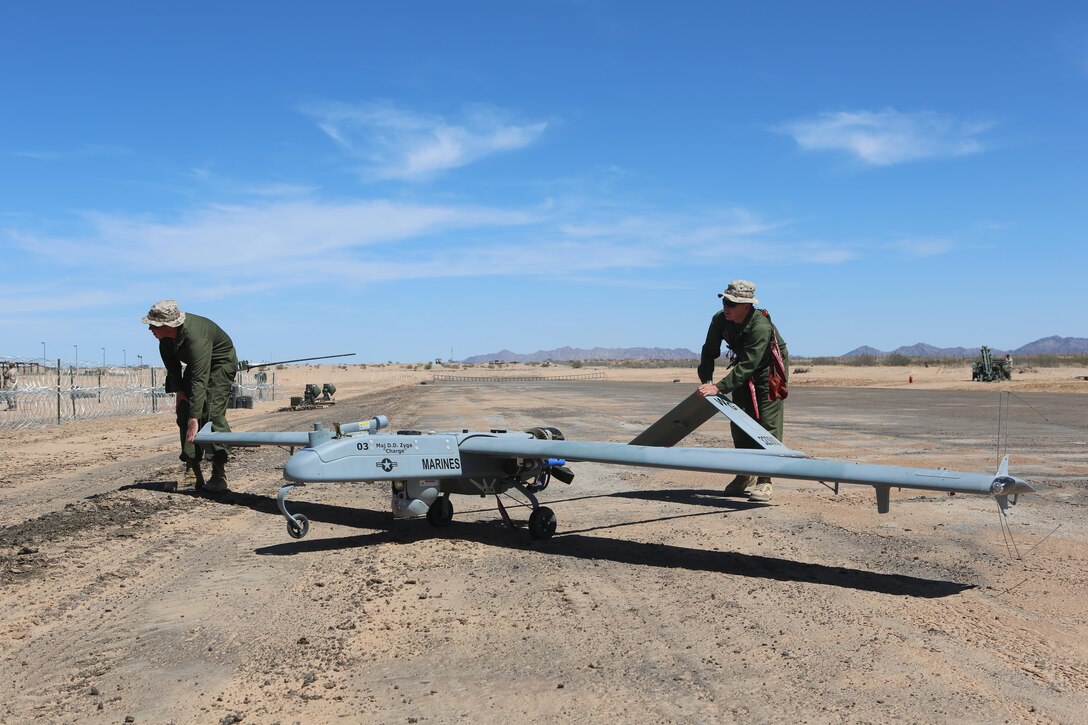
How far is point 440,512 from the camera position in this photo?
8898 millimetres

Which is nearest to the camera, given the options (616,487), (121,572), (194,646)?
(194,646)

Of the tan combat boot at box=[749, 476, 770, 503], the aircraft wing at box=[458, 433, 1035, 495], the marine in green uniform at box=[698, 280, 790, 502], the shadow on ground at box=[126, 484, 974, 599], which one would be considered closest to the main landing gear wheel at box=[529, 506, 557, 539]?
the shadow on ground at box=[126, 484, 974, 599]

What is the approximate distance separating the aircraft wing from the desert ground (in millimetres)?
887

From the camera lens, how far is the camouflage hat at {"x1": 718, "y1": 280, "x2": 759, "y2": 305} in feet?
34.8

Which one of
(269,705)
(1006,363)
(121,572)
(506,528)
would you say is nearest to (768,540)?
(506,528)

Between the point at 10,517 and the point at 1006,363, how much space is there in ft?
214

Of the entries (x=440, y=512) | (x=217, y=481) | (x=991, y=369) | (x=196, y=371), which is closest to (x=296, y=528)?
(x=440, y=512)

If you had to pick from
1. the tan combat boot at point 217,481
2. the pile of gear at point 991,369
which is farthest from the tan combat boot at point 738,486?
the pile of gear at point 991,369

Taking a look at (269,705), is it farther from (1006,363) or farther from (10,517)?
(1006,363)

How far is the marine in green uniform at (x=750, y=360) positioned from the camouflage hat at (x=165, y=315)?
7129mm

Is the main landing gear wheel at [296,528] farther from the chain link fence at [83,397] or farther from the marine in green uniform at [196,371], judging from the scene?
the chain link fence at [83,397]

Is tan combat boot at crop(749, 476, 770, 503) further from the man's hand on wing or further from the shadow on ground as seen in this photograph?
the man's hand on wing

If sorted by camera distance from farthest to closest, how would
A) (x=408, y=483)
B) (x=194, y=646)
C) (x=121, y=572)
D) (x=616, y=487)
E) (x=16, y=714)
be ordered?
(x=616, y=487) → (x=408, y=483) → (x=121, y=572) → (x=194, y=646) → (x=16, y=714)

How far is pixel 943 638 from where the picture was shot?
17.1 feet
